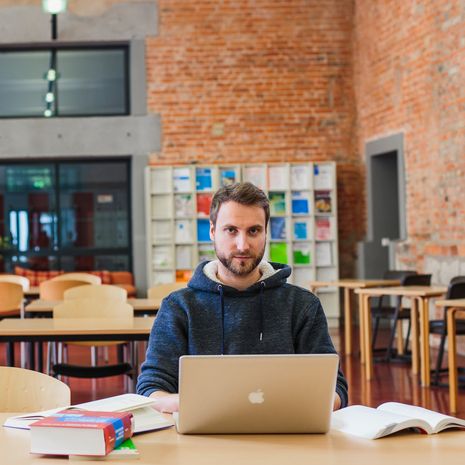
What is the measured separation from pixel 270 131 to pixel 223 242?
1015 centimetres

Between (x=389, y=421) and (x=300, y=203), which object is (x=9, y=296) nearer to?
(x=300, y=203)

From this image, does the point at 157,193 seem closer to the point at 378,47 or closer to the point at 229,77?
the point at 229,77

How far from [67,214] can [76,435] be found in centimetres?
1140

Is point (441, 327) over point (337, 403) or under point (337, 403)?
under

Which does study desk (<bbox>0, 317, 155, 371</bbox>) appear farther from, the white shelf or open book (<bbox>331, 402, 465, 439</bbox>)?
the white shelf

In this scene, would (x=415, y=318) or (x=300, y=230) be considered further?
(x=300, y=230)

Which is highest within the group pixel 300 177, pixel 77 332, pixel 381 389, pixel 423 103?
pixel 423 103

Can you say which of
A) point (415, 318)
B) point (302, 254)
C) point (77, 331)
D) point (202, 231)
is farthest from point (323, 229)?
point (77, 331)

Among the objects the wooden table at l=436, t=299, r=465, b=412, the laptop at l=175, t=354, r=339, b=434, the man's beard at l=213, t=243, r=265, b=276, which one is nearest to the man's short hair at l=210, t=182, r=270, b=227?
the man's beard at l=213, t=243, r=265, b=276

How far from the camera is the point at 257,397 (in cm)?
245

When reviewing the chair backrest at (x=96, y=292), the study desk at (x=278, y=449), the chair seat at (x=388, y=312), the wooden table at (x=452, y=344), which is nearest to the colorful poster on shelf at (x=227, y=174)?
the chair seat at (x=388, y=312)

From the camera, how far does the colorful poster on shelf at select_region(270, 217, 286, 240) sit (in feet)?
42.8

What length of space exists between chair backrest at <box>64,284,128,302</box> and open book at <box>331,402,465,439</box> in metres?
4.83

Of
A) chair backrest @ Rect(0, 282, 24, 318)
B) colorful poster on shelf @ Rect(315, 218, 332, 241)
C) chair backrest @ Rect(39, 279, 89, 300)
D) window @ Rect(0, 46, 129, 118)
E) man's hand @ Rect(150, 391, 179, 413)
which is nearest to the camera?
man's hand @ Rect(150, 391, 179, 413)
